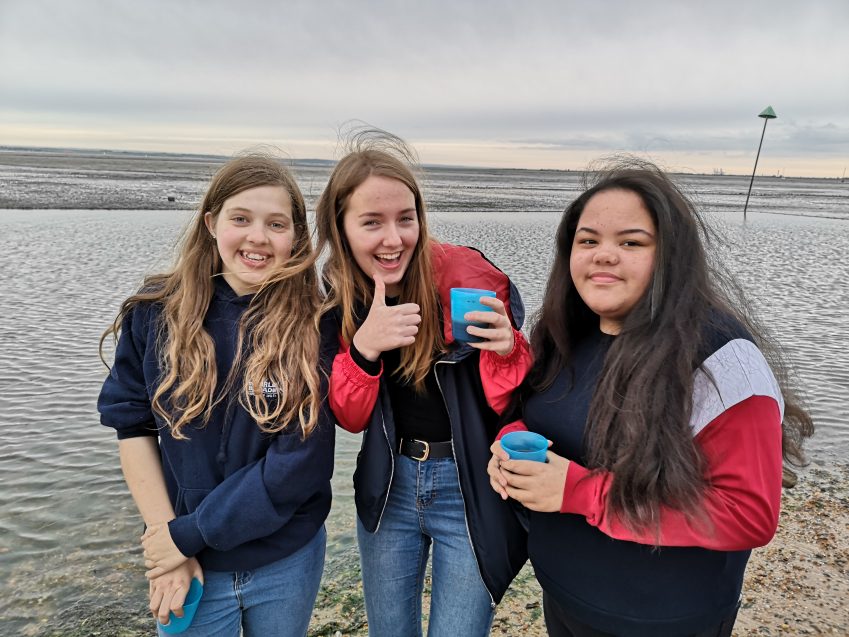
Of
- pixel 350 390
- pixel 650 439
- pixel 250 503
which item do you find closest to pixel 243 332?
pixel 350 390

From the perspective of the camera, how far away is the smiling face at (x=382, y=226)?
2416mm

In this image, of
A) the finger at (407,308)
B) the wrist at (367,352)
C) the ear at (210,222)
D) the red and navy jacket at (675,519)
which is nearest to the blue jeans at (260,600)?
the wrist at (367,352)

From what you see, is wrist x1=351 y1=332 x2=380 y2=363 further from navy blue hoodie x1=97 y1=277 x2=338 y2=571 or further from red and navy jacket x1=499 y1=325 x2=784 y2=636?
red and navy jacket x1=499 y1=325 x2=784 y2=636

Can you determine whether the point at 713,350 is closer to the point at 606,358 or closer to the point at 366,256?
the point at 606,358

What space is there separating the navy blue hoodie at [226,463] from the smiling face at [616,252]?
112 centimetres

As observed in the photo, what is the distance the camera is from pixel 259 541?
222 centimetres

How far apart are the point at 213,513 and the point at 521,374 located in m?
1.32

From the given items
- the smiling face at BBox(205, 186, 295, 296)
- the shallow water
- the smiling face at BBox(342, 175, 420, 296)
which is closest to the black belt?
the smiling face at BBox(342, 175, 420, 296)

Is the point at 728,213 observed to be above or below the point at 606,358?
below

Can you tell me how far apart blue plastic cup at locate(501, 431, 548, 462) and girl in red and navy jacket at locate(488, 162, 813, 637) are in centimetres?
4

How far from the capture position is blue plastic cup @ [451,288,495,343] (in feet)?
7.26

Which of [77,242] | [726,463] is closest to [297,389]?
[726,463]

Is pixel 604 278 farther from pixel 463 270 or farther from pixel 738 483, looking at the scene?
pixel 738 483

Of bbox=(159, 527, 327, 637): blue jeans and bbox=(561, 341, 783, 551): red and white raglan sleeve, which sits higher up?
bbox=(561, 341, 783, 551): red and white raglan sleeve
